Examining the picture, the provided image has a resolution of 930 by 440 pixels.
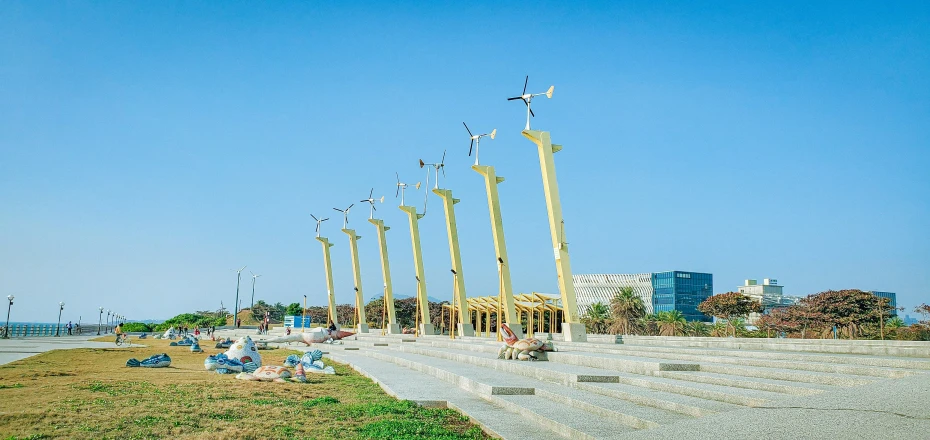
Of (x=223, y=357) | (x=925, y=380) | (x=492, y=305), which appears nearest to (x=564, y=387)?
(x=925, y=380)

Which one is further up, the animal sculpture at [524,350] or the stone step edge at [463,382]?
the animal sculpture at [524,350]

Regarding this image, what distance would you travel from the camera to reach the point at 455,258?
105 feet

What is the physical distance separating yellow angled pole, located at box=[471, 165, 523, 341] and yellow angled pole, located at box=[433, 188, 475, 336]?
3.92m

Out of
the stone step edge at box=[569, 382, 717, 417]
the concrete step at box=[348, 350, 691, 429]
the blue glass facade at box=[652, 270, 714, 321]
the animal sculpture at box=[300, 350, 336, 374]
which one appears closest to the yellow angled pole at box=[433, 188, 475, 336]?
the animal sculpture at box=[300, 350, 336, 374]

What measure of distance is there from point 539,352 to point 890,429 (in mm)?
9858

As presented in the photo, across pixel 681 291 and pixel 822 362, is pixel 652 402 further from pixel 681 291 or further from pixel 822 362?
pixel 681 291

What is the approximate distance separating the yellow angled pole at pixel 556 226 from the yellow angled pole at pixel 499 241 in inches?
186

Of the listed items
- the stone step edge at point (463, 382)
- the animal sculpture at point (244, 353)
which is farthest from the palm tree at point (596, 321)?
the animal sculpture at point (244, 353)

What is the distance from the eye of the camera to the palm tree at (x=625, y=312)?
5081cm

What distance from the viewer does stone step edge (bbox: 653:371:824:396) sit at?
26.1ft

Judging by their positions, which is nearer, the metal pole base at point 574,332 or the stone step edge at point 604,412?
the stone step edge at point 604,412

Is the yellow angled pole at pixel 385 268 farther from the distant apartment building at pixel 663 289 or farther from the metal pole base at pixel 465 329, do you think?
the distant apartment building at pixel 663 289

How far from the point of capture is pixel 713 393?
8047mm

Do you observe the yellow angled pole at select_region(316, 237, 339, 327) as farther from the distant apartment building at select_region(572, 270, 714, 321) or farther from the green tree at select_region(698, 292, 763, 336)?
the distant apartment building at select_region(572, 270, 714, 321)
